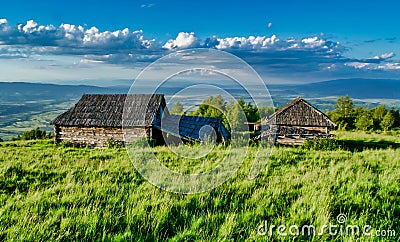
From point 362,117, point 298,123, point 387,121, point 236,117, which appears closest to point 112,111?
point 236,117

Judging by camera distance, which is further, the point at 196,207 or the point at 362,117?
the point at 362,117

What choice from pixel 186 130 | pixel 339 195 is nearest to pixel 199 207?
pixel 339 195

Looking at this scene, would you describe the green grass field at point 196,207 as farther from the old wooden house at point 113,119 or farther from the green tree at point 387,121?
the green tree at point 387,121

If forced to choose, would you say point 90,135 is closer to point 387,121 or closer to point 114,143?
point 114,143

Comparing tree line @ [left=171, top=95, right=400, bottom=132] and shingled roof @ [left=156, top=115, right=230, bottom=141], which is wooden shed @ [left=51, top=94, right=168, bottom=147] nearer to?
shingled roof @ [left=156, top=115, right=230, bottom=141]

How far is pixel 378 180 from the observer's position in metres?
6.11

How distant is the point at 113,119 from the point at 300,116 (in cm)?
2448

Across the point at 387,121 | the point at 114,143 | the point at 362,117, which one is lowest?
the point at 114,143

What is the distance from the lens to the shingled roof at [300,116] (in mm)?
36625

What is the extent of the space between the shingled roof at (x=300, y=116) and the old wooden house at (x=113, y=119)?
1535 centimetres

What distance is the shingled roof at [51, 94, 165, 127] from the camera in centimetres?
3403

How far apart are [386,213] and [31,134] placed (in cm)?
7023

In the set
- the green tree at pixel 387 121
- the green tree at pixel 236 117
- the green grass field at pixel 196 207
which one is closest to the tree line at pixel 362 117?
the green tree at pixel 387 121

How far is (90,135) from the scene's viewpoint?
3653 centimetres
